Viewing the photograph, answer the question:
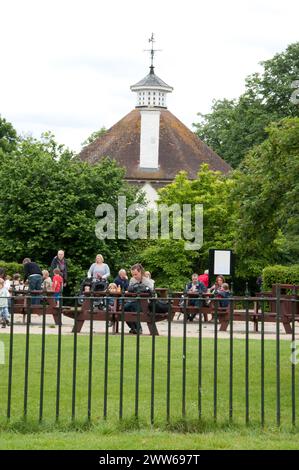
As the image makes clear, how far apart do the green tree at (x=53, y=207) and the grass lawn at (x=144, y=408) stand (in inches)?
1077

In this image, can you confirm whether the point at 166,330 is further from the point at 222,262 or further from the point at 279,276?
the point at 279,276

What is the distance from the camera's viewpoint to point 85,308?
2206 cm

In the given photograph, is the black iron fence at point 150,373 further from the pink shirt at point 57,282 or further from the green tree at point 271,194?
the pink shirt at point 57,282

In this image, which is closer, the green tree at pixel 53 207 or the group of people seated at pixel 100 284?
the group of people seated at pixel 100 284

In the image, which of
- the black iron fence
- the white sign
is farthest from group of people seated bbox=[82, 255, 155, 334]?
the white sign

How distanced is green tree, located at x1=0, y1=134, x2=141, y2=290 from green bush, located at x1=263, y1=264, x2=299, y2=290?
995cm

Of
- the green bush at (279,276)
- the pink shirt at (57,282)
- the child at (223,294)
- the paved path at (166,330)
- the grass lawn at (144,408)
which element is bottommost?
the grass lawn at (144,408)

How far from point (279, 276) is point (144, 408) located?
25.5 m

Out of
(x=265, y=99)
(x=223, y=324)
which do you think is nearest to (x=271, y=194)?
(x=223, y=324)

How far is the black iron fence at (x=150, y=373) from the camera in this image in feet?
36.1

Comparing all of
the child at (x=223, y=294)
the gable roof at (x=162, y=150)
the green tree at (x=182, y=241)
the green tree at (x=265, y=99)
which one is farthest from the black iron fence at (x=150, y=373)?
the gable roof at (x=162, y=150)

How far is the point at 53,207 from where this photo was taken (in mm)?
45906

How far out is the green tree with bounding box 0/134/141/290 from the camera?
45.7 metres

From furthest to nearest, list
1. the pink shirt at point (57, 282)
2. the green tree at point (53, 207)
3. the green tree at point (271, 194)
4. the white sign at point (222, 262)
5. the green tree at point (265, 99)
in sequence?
the green tree at point (265, 99)
the green tree at point (53, 207)
the white sign at point (222, 262)
the pink shirt at point (57, 282)
the green tree at point (271, 194)
